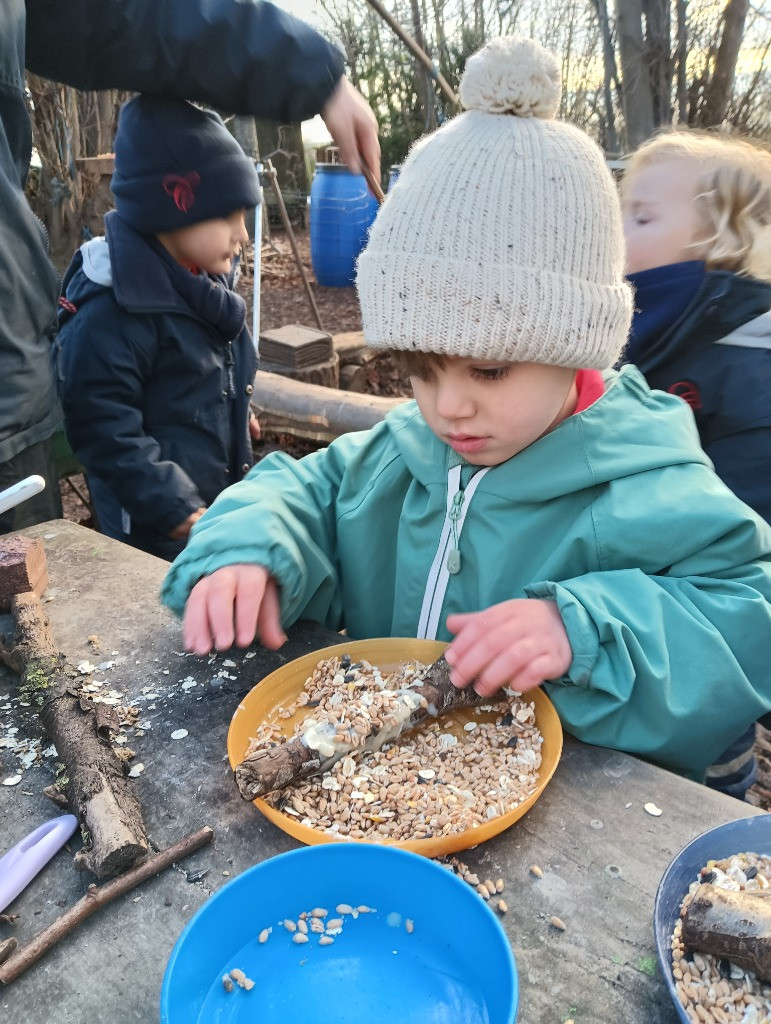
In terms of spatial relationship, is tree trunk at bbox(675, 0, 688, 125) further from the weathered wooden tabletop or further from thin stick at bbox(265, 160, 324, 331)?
the weathered wooden tabletop

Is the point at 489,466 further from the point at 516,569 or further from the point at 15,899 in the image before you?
the point at 15,899

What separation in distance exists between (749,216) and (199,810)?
6.94 ft

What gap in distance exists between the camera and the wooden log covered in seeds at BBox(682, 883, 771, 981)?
87 cm

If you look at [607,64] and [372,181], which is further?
[607,64]

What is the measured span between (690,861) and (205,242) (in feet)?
7.45

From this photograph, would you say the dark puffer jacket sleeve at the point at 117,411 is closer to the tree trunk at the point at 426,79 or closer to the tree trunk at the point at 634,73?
the tree trunk at the point at 634,73

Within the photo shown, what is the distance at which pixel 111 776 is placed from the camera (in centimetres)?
120

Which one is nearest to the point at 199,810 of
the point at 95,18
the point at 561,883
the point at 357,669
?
the point at 357,669

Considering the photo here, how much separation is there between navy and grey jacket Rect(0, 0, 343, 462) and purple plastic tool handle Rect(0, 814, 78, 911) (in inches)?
46.9

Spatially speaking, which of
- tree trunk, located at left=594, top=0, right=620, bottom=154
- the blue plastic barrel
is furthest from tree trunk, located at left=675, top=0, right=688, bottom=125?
the blue plastic barrel

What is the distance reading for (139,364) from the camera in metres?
2.62

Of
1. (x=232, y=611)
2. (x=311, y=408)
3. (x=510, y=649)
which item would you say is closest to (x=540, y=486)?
(x=510, y=649)

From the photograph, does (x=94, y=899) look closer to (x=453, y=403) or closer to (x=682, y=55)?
(x=453, y=403)

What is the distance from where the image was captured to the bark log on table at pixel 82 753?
41.7 inches
